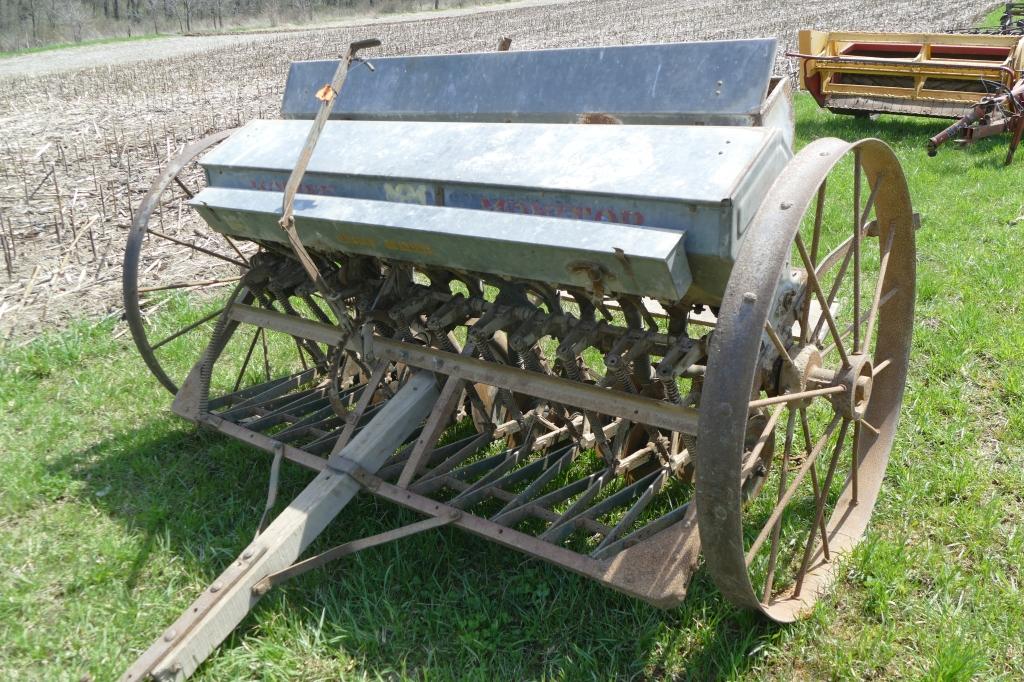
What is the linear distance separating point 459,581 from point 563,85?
190 cm

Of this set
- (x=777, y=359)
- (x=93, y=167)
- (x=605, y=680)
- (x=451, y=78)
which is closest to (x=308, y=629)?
(x=605, y=680)

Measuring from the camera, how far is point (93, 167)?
7.82 meters

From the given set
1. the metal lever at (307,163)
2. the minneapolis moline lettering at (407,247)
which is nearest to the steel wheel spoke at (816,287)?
the minneapolis moline lettering at (407,247)

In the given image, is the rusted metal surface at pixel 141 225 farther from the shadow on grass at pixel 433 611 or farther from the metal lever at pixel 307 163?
the metal lever at pixel 307 163

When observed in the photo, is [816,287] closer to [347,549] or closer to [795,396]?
[795,396]

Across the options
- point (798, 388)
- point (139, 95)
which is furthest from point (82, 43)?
point (798, 388)

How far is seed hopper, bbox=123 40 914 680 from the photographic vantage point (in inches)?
91.0

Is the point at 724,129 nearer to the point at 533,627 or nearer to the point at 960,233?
the point at 533,627

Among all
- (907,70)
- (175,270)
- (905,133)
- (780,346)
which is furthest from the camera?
(905,133)

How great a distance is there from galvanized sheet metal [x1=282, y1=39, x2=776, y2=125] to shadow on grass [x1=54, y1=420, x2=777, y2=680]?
1658mm

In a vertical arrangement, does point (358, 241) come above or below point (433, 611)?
above

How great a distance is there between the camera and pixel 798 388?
2.56 m

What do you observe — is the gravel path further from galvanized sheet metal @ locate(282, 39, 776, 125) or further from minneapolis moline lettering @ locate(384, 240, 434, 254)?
minneapolis moline lettering @ locate(384, 240, 434, 254)

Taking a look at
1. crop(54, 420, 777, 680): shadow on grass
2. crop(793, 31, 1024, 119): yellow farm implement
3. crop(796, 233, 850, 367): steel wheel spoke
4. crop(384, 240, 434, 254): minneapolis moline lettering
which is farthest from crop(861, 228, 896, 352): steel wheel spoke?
crop(793, 31, 1024, 119): yellow farm implement
